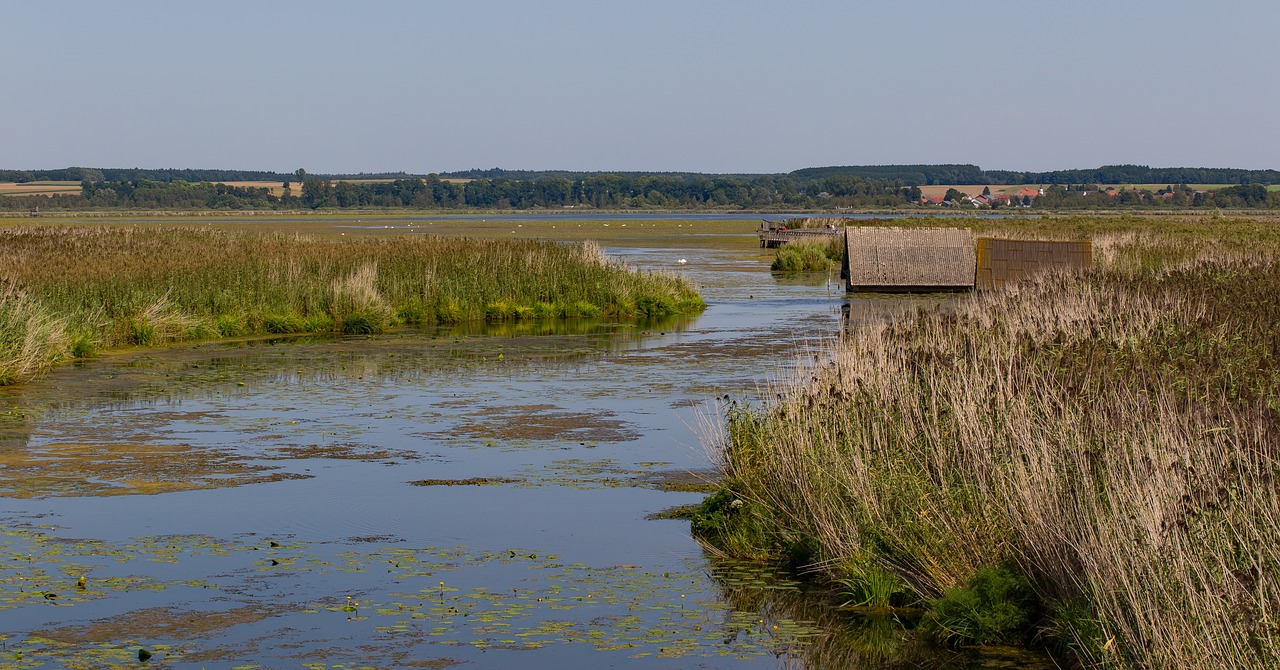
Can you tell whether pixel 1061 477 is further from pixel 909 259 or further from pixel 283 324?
pixel 909 259

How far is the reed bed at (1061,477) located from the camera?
21.7ft

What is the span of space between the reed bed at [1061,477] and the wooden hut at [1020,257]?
21033 mm

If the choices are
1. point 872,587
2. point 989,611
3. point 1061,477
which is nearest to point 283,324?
point 872,587

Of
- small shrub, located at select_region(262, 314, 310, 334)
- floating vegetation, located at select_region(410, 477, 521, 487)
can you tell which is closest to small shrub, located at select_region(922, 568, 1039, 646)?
floating vegetation, located at select_region(410, 477, 521, 487)

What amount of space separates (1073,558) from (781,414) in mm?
4149

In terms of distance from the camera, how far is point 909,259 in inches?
1655

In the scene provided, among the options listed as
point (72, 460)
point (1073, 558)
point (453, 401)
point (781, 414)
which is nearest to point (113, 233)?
point (453, 401)

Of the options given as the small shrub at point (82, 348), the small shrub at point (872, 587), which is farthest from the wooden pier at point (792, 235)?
the small shrub at point (872, 587)

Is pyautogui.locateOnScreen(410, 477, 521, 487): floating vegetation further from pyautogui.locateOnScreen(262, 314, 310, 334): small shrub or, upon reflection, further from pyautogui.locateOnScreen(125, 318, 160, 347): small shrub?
pyautogui.locateOnScreen(262, 314, 310, 334): small shrub

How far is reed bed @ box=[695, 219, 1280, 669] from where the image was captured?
6605 millimetres

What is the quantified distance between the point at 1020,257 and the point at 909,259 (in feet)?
15.1

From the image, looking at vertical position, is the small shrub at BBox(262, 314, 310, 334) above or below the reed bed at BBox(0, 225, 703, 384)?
below

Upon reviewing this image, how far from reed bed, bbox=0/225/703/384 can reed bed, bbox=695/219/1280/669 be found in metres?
13.9

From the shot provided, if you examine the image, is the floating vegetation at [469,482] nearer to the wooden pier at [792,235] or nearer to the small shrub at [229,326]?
the small shrub at [229,326]
